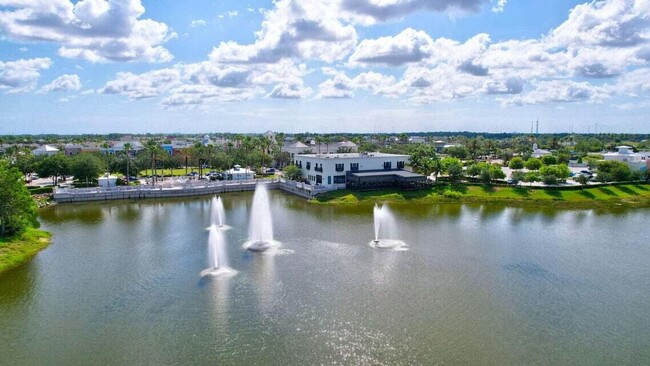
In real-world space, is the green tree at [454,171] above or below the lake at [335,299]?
above

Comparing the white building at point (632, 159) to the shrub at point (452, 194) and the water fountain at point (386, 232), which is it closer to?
the shrub at point (452, 194)

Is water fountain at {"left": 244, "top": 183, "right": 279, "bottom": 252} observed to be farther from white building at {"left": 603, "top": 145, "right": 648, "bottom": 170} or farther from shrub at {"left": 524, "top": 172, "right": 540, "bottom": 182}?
white building at {"left": 603, "top": 145, "right": 648, "bottom": 170}

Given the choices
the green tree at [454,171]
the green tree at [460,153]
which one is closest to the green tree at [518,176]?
the green tree at [454,171]

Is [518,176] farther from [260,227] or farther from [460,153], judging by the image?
[460,153]

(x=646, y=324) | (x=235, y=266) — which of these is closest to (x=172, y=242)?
(x=235, y=266)

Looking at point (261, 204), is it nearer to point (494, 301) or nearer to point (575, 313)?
point (494, 301)
